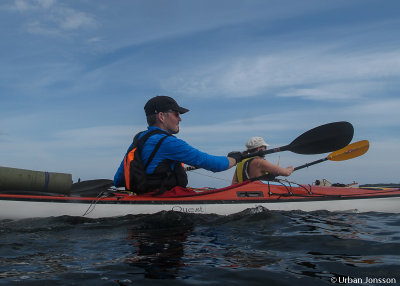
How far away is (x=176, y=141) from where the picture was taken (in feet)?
17.6

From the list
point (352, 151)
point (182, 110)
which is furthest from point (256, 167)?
point (352, 151)

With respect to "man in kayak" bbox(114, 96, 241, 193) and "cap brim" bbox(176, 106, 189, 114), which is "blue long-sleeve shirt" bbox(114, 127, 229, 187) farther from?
"cap brim" bbox(176, 106, 189, 114)

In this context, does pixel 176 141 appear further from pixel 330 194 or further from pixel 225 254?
pixel 330 194

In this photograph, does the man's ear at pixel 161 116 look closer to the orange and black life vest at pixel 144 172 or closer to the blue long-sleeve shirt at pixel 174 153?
the orange and black life vest at pixel 144 172

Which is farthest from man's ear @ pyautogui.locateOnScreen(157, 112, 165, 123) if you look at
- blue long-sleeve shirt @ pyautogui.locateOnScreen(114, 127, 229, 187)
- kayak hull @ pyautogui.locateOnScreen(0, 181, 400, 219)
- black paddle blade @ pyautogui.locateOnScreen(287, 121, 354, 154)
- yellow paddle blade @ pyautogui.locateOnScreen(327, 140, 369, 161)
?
yellow paddle blade @ pyautogui.locateOnScreen(327, 140, 369, 161)

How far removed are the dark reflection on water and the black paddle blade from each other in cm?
189

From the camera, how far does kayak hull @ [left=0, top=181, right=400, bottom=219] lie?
5.46 metres

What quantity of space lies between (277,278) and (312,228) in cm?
216

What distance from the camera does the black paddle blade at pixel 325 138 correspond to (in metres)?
7.14

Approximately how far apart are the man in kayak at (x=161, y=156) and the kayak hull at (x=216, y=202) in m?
0.30

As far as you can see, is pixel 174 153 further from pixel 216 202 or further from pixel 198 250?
pixel 198 250

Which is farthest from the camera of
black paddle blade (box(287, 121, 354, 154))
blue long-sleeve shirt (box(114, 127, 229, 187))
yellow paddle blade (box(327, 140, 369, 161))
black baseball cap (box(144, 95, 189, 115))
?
yellow paddle blade (box(327, 140, 369, 161))

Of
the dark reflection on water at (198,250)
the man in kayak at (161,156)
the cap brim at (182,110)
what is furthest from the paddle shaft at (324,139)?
the cap brim at (182,110)

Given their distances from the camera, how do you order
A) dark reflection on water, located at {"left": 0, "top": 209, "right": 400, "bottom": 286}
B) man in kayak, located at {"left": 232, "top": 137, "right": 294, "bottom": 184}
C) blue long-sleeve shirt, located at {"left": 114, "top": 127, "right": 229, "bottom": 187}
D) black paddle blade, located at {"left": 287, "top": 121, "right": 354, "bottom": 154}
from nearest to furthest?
dark reflection on water, located at {"left": 0, "top": 209, "right": 400, "bottom": 286}, blue long-sleeve shirt, located at {"left": 114, "top": 127, "right": 229, "bottom": 187}, man in kayak, located at {"left": 232, "top": 137, "right": 294, "bottom": 184}, black paddle blade, located at {"left": 287, "top": 121, "right": 354, "bottom": 154}
